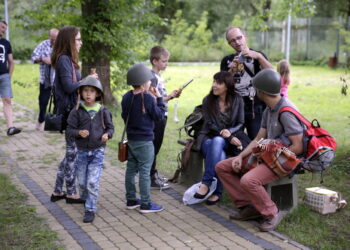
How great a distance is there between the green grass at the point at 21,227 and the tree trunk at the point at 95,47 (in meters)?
6.69

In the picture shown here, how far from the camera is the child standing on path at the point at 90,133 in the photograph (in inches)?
210

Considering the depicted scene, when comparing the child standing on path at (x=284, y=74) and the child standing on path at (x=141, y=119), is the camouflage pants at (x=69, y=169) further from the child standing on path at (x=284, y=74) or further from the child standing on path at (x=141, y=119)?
the child standing on path at (x=284, y=74)

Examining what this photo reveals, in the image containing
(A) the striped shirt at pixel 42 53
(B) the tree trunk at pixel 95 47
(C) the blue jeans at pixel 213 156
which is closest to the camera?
(C) the blue jeans at pixel 213 156

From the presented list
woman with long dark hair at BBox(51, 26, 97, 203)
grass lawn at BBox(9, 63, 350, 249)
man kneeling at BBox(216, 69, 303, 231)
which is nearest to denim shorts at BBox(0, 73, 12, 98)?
grass lawn at BBox(9, 63, 350, 249)

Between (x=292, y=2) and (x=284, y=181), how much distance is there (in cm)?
695

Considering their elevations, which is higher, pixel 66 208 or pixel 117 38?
pixel 117 38

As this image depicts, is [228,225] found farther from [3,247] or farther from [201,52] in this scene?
[201,52]

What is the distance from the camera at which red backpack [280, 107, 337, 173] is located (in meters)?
4.95

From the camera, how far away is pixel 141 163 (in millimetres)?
5477

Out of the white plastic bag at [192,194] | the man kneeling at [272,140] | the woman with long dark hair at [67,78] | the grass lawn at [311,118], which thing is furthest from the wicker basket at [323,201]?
the woman with long dark hair at [67,78]

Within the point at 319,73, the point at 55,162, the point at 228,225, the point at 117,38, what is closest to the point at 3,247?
the point at 228,225

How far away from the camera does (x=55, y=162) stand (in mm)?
7918

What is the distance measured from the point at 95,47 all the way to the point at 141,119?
7.58m

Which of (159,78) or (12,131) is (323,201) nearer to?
(159,78)
